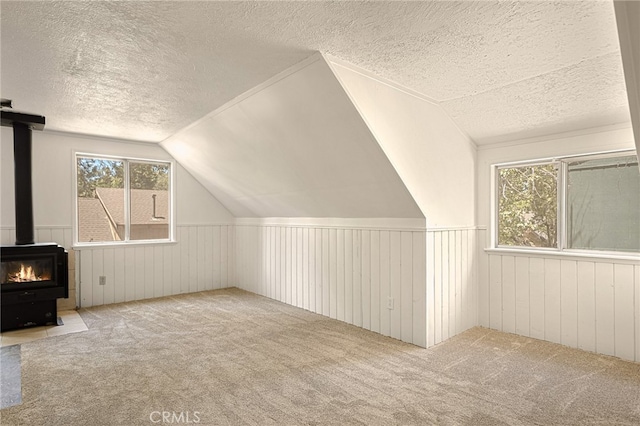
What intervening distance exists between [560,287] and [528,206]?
0.86 metres

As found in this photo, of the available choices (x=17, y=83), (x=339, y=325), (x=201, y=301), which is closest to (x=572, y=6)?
(x=339, y=325)

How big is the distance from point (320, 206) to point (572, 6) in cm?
289

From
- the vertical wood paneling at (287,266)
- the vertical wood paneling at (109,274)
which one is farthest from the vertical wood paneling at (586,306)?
the vertical wood paneling at (109,274)

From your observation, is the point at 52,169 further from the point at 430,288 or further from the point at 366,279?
the point at 430,288

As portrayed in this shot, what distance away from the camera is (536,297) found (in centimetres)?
357

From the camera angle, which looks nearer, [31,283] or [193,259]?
[31,283]

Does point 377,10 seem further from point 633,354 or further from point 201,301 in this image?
point 201,301

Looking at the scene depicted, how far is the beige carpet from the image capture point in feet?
7.20

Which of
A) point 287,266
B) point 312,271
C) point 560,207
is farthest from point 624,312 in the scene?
point 287,266

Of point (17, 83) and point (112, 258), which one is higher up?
point (17, 83)

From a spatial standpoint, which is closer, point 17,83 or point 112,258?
point 17,83

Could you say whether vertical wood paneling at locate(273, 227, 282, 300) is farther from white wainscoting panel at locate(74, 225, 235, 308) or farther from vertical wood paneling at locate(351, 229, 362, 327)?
vertical wood paneling at locate(351, 229, 362, 327)

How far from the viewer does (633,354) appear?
3.00 meters

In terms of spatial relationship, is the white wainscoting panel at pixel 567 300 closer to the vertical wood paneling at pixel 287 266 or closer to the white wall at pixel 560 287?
the white wall at pixel 560 287
